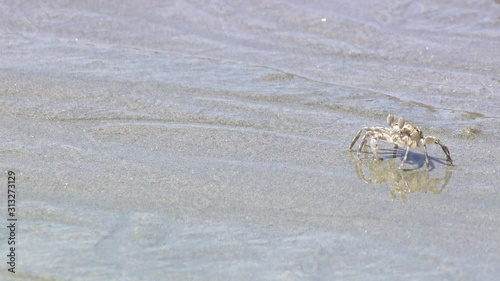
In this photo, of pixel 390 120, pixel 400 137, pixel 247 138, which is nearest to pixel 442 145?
pixel 400 137

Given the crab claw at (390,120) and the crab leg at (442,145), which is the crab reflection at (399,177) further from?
the crab claw at (390,120)

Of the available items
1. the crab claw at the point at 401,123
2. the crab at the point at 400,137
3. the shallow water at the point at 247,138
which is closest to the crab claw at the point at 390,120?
the crab at the point at 400,137

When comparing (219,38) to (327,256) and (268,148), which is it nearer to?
(268,148)

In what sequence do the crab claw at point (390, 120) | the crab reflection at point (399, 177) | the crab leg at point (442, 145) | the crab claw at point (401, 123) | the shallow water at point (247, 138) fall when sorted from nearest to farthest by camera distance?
the shallow water at point (247, 138)
the crab reflection at point (399, 177)
the crab leg at point (442, 145)
the crab claw at point (401, 123)
the crab claw at point (390, 120)

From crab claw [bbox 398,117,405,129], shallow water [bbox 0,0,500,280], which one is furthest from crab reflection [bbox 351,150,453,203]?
crab claw [bbox 398,117,405,129]

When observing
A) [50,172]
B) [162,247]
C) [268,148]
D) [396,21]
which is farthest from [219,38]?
[162,247]
